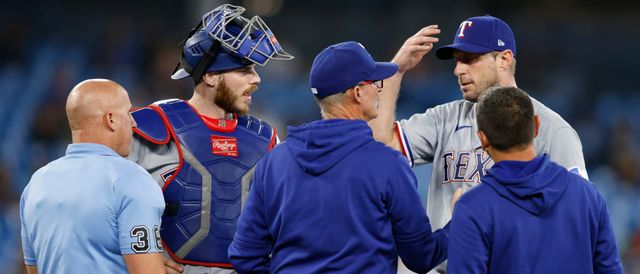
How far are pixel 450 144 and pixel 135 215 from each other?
63.8 inches

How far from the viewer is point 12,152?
1109 centimetres

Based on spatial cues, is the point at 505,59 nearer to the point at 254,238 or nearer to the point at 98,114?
the point at 254,238

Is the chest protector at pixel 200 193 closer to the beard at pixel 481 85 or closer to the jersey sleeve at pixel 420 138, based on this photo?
the jersey sleeve at pixel 420 138

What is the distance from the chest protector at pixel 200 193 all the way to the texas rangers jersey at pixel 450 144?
85 cm

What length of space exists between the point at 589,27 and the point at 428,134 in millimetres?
10638

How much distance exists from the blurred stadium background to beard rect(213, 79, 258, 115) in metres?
6.06

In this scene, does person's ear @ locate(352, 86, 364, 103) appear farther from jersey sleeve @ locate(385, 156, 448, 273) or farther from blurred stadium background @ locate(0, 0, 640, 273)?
blurred stadium background @ locate(0, 0, 640, 273)

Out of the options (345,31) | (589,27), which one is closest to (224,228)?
(345,31)

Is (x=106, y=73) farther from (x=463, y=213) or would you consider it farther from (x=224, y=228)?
(x=463, y=213)

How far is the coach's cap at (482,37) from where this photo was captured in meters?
4.29

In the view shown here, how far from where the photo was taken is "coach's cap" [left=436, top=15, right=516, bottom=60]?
429 cm

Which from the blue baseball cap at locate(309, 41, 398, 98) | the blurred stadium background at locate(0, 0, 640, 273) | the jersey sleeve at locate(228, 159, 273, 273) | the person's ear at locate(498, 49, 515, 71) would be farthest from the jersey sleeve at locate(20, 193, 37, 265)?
the blurred stadium background at locate(0, 0, 640, 273)

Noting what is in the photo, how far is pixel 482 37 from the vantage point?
4312 mm

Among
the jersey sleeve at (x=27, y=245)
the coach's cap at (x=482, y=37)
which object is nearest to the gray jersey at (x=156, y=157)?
the jersey sleeve at (x=27, y=245)
